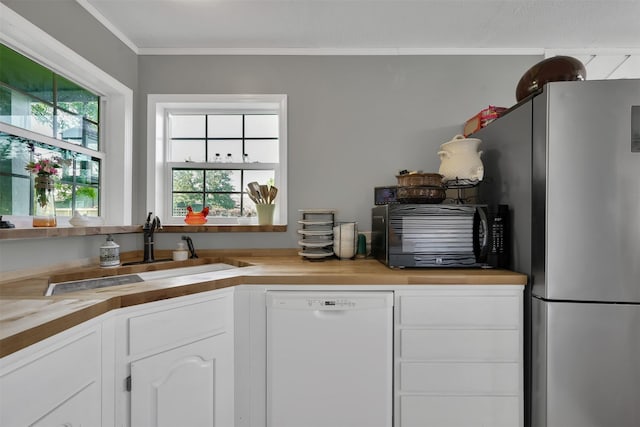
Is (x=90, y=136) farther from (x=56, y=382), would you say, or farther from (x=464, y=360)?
(x=464, y=360)

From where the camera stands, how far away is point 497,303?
138cm

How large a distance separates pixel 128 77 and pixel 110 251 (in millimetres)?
1167

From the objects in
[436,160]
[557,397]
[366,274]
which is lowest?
[557,397]

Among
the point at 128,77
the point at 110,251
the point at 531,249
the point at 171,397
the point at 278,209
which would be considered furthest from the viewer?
the point at 278,209

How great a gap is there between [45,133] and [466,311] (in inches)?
86.1

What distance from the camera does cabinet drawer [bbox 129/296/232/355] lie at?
1.14 meters

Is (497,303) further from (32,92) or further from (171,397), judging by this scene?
(32,92)

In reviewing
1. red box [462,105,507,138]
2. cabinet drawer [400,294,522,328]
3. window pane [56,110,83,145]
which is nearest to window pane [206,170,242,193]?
window pane [56,110,83,145]

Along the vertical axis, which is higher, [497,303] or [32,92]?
[32,92]

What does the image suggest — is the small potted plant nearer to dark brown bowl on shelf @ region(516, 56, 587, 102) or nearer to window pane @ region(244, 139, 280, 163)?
window pane @ region(244, 139, 280, 163)

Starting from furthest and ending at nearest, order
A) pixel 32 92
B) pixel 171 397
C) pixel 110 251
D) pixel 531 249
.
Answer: pixel 110 251 < pixel 32 92 < pixel 531 249 < pixel 171 397

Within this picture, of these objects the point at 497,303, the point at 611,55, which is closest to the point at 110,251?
the point at 497,303

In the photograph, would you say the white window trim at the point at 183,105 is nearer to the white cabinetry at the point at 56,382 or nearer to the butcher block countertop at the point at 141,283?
the butcher block countertop at the point at 141,283

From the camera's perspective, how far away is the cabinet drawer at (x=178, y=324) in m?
1.14
